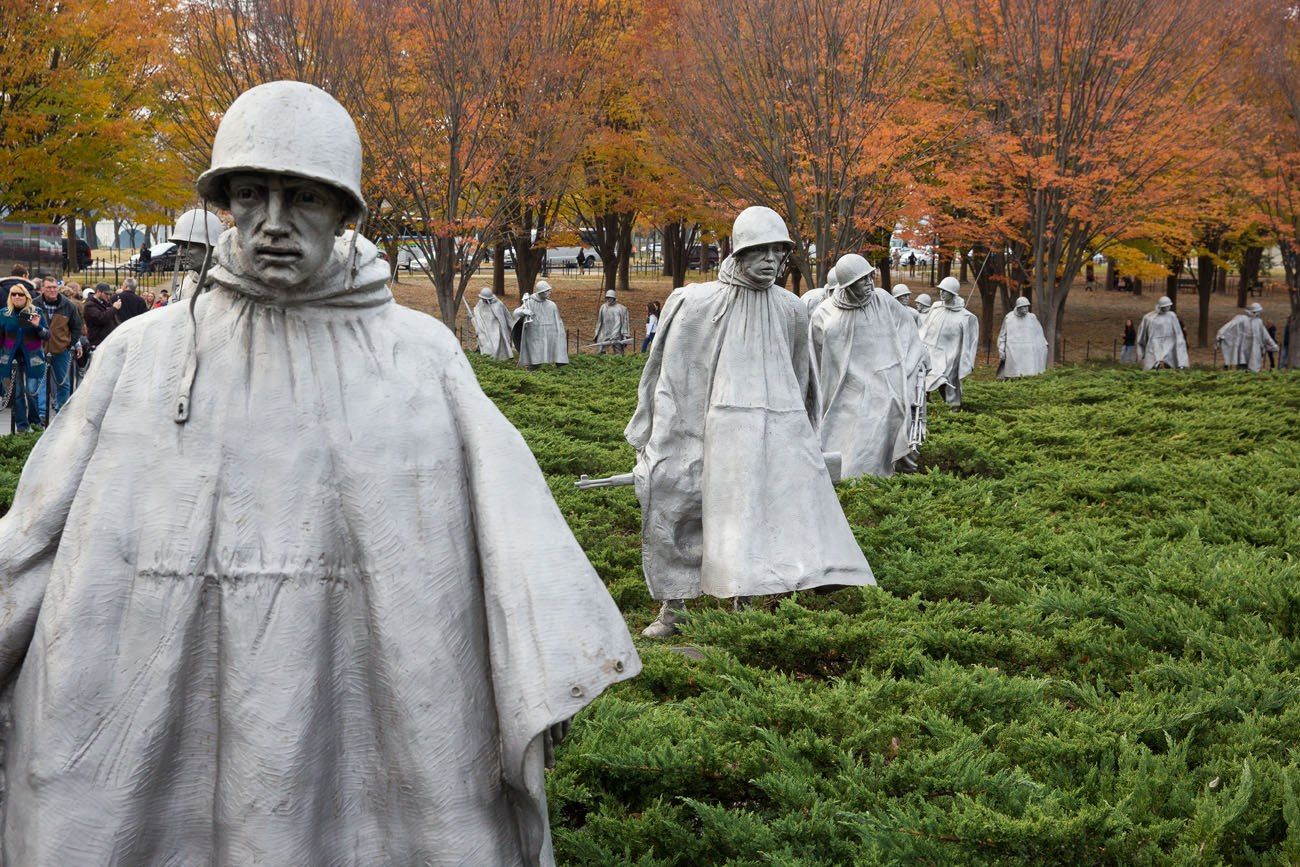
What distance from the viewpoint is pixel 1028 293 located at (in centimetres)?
4053

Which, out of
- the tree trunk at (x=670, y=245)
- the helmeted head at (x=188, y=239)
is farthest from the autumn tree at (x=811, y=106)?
the helmeted head at (x=188, y=239)

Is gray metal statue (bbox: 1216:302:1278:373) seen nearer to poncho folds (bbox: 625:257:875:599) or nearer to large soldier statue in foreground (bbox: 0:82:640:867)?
poncho folds (bbox: 625:257:875:599)

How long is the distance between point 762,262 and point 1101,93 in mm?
18440

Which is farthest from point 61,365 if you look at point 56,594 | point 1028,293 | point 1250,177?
point 1028,293

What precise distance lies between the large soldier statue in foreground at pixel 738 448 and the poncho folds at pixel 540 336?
19.8m

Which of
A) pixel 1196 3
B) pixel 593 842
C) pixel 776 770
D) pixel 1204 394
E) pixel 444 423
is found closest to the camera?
pixel 444 423

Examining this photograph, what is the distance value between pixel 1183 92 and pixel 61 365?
19.1 metres

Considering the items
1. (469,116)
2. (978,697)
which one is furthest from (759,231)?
(469,116)

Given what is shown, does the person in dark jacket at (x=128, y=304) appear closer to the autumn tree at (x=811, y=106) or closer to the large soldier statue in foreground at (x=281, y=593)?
the autumn tree at (x=811, y=106)

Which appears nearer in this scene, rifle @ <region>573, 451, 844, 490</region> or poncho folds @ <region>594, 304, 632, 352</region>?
rifle @ <region>573, 451, 844, 490</region>

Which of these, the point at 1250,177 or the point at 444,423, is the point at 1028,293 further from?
the point at 444,423

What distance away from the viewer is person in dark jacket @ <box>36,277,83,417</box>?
14.7 m

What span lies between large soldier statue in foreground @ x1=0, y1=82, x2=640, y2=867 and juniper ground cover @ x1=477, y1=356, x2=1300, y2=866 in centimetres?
201

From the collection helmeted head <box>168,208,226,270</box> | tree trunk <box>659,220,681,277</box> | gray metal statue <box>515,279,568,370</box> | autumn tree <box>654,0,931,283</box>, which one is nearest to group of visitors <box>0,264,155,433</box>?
helmeted head <box>168,208,226,270</box>
